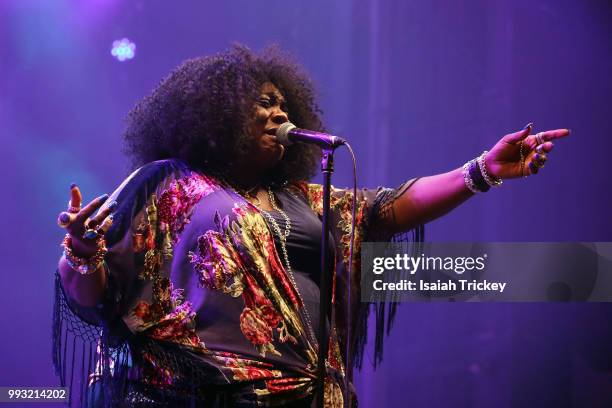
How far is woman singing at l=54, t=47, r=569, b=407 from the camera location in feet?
4.95

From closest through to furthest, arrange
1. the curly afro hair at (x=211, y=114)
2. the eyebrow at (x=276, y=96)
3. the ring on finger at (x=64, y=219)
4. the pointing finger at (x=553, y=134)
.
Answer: the ring on finger at (x=64, y=219), the pointing finger at (x=553, y=134), the curly afro hair at (x=211, y=114), the eyebrow at (x=276, y=96)

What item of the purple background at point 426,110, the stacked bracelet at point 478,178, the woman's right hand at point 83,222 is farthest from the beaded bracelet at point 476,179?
the purple background at point 426,110

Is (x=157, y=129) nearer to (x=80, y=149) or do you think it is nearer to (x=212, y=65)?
(x=212, y=65)

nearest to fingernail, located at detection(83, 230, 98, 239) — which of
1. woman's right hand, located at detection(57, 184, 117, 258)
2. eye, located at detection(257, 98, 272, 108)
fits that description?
woman's right hand, located at detection(57, 184, 117, 258)

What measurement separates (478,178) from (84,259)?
0.93m

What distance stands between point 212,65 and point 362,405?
1376 mm

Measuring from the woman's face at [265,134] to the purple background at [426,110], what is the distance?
0.84m

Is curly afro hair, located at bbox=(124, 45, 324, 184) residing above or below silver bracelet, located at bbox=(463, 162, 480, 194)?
above

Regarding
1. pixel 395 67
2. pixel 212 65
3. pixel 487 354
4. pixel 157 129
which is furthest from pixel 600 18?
pixel 157 129

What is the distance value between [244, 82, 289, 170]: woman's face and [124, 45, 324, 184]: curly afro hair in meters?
0.02

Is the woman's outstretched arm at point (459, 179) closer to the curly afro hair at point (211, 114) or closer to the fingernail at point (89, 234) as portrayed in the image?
the curly afro hair at point (211, 114)

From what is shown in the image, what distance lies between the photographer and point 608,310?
271 cm

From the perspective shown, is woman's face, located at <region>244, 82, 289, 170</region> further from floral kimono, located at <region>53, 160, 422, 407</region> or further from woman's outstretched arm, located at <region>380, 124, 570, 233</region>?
woman's outstretched arm, located at <region>380, 124, 570, 233</region>

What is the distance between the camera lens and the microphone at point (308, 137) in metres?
1.45
